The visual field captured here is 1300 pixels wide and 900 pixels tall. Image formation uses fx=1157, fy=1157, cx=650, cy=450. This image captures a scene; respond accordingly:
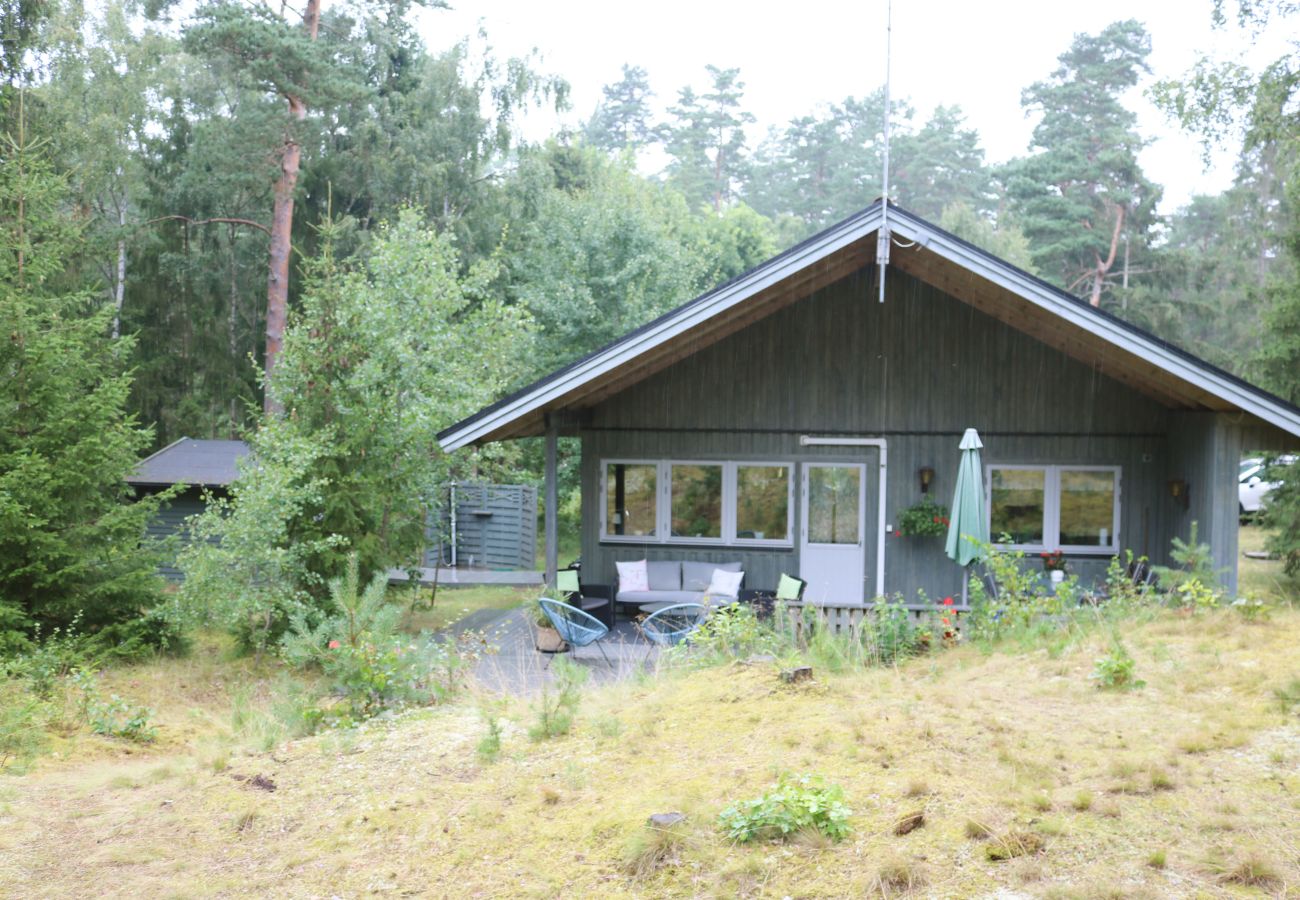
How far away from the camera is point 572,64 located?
29422 mm

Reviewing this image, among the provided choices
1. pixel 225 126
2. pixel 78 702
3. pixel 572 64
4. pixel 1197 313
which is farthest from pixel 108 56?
pixel 1197 313

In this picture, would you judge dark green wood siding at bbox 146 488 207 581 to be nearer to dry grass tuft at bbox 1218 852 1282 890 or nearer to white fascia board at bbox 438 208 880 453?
white fascia board at bbox 438 208 880 453

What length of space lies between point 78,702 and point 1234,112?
15.5 meters

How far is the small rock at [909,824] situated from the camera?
14.4 feet

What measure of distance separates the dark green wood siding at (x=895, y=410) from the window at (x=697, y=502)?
0.16 meters

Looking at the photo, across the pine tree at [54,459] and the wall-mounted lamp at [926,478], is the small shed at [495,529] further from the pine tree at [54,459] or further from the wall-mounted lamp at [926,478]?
the pine tree at [54,459]

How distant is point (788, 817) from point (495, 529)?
18.2m

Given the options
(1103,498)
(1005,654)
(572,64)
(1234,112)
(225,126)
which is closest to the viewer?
(1005,654)

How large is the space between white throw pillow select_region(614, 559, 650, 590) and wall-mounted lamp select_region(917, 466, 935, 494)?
3.56 m

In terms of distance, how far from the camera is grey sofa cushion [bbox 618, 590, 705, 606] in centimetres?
1355

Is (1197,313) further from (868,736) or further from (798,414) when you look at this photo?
(868,736)

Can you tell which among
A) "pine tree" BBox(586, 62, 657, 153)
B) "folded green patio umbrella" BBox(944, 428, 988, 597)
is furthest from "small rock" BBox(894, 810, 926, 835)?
"pine tree" BBox(586, 62, 657, 153)

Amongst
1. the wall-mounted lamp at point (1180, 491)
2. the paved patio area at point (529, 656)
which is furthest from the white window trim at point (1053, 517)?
the paved patio area at point (529, 656)

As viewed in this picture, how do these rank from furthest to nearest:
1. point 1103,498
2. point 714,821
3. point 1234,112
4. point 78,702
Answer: point 1234,112
point 1103,498
point 78,702
point 714,821
